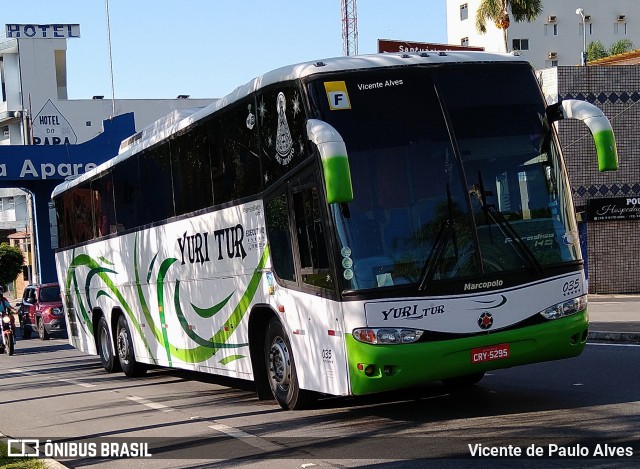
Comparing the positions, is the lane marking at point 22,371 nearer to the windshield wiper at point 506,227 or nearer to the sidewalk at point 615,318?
the sidewalk at point 615,318

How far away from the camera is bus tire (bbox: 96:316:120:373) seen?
65.2 feet

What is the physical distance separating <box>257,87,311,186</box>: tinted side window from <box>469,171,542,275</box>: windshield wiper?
163cm

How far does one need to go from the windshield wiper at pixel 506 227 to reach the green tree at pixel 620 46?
269 feet

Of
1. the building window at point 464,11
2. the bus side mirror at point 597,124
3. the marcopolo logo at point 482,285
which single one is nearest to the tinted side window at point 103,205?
the bus side mirror at point 597,124

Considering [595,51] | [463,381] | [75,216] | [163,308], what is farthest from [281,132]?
[595,51]

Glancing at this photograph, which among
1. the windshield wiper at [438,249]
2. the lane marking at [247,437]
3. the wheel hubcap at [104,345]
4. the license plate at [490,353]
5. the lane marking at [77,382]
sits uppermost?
the windshield wiper at [438,249]

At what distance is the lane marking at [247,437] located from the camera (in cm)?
982

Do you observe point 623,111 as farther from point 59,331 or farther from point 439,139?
point 439,139

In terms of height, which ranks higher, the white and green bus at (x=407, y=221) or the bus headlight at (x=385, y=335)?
the white and green bus at (x=407, y=221)

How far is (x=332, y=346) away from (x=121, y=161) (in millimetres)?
8902

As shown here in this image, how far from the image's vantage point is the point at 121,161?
18219mm

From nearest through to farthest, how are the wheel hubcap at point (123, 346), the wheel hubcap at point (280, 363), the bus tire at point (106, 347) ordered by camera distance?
1. the wheel hubcap at point (280, 363)
2. the wheel hubcap at point (123, 346)
3. the bus tire at point (106, 347)

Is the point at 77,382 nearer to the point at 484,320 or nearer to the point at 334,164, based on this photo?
the point at 484,320

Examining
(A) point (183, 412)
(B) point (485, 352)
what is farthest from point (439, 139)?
(A) point (183, 412)
